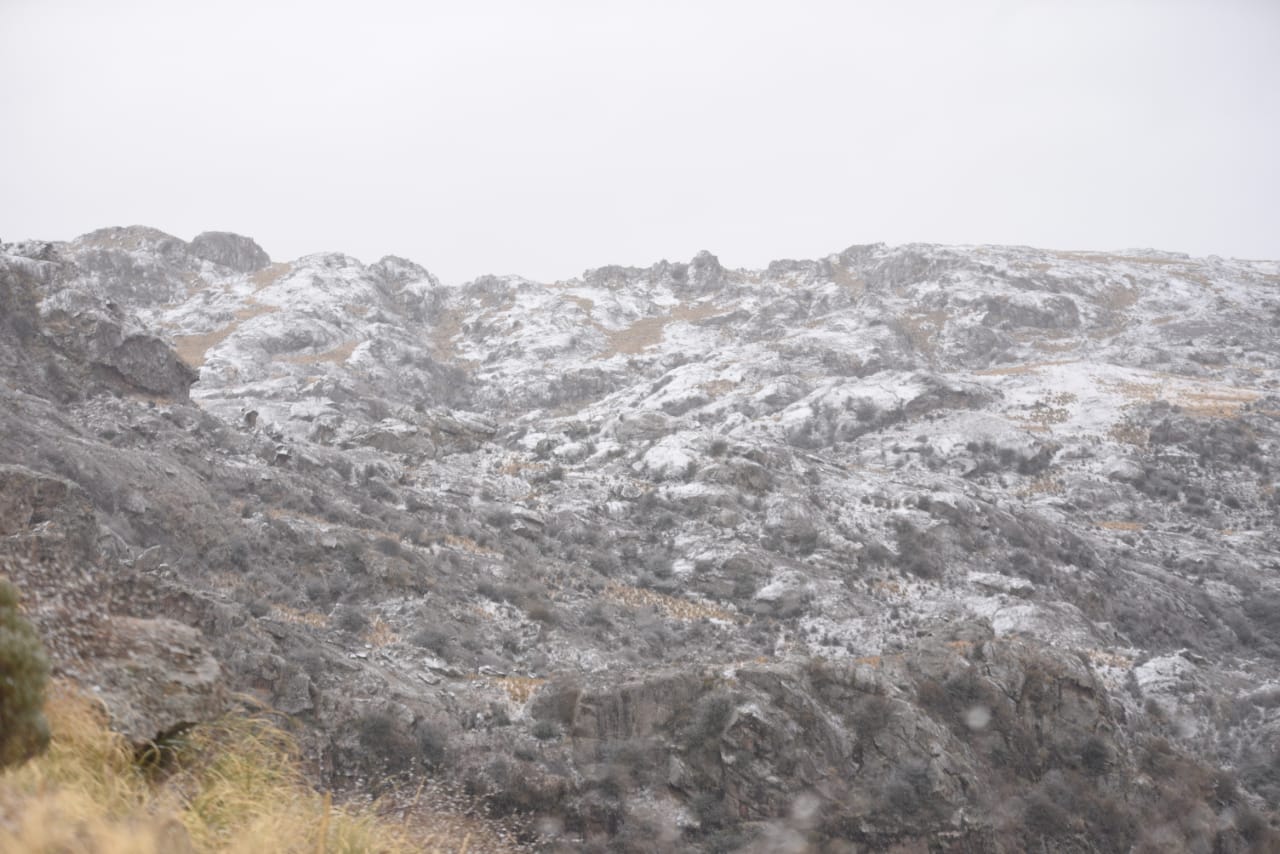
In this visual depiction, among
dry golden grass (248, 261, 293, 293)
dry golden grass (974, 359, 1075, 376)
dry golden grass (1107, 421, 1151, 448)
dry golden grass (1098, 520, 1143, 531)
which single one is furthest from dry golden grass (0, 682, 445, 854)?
dry golden grass (248, 261, 293, 293)

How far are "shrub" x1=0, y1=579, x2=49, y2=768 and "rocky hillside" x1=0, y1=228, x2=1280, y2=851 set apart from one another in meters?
1.09

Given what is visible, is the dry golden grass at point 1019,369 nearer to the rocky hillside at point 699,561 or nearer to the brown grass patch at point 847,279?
the rocky hillside at point 699,561

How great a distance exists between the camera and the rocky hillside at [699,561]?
11.1 m

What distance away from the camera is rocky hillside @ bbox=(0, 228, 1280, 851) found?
11102 mm

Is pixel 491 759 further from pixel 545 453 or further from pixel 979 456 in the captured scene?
pixel 979 456

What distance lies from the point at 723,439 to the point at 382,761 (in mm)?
23113

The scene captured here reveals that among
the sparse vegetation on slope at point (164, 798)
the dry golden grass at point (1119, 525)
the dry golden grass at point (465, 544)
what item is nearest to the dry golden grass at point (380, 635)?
the dry golden grass at point (465, 544)

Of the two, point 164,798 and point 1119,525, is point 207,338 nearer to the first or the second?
point 1119,525

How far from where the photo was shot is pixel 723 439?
31922 millimetres

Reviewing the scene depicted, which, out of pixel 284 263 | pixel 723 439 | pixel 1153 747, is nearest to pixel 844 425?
pixel 723 439

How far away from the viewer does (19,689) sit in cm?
313

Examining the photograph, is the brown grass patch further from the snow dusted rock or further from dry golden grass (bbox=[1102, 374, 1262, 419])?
the snow dusted rock

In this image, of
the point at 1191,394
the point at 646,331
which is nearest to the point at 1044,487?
the point at 1191,394

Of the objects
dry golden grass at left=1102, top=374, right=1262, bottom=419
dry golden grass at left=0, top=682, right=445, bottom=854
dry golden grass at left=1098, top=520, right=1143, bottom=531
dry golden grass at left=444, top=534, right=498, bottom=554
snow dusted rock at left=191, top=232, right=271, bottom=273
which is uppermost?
snow dusted rock at left=191, top=232, right=271, bottom=273
